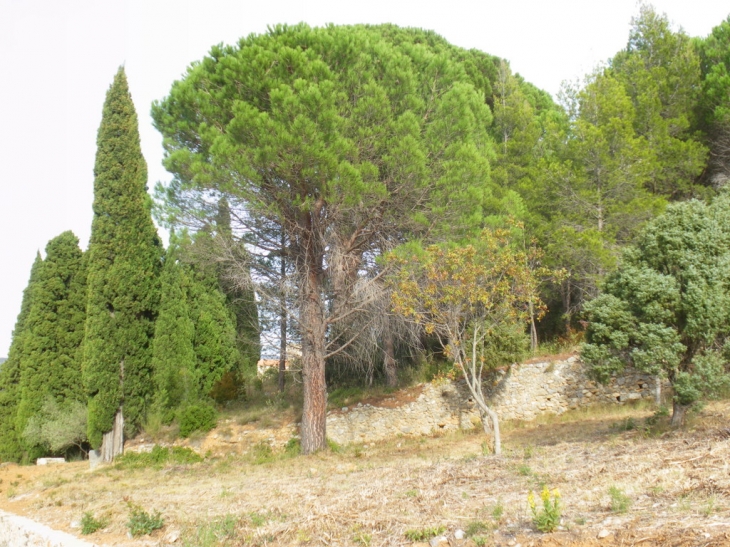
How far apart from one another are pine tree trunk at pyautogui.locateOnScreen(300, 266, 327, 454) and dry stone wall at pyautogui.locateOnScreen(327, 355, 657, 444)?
302cm

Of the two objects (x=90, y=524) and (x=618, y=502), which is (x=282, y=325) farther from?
(x=618, y=502)

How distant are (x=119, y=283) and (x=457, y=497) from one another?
1465cm

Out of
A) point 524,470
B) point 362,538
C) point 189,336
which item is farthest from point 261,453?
point 362,538

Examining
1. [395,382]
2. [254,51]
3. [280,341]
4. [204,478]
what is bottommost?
[204,478]

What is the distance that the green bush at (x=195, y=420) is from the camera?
1705 centimetres

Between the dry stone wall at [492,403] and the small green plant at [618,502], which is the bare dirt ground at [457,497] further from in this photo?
the dry stone wall at [492,403]

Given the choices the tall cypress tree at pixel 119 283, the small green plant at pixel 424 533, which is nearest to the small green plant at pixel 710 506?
the small green plant at pixel 424 533

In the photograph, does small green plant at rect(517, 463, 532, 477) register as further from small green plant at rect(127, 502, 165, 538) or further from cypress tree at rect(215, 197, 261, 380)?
cypress tree at rect(215, 197, 261, 380)

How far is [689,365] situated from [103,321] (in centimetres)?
1588

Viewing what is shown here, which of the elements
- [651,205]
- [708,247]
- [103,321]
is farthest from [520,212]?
[103,321]

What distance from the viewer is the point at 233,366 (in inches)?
818

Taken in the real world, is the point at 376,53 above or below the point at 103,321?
above

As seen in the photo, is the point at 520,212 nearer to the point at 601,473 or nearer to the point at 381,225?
the point at 381,225

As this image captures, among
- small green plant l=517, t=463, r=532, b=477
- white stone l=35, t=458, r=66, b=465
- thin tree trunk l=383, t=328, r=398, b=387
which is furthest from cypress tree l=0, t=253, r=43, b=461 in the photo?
small green plant l=517, t=463, r=532, b=477
